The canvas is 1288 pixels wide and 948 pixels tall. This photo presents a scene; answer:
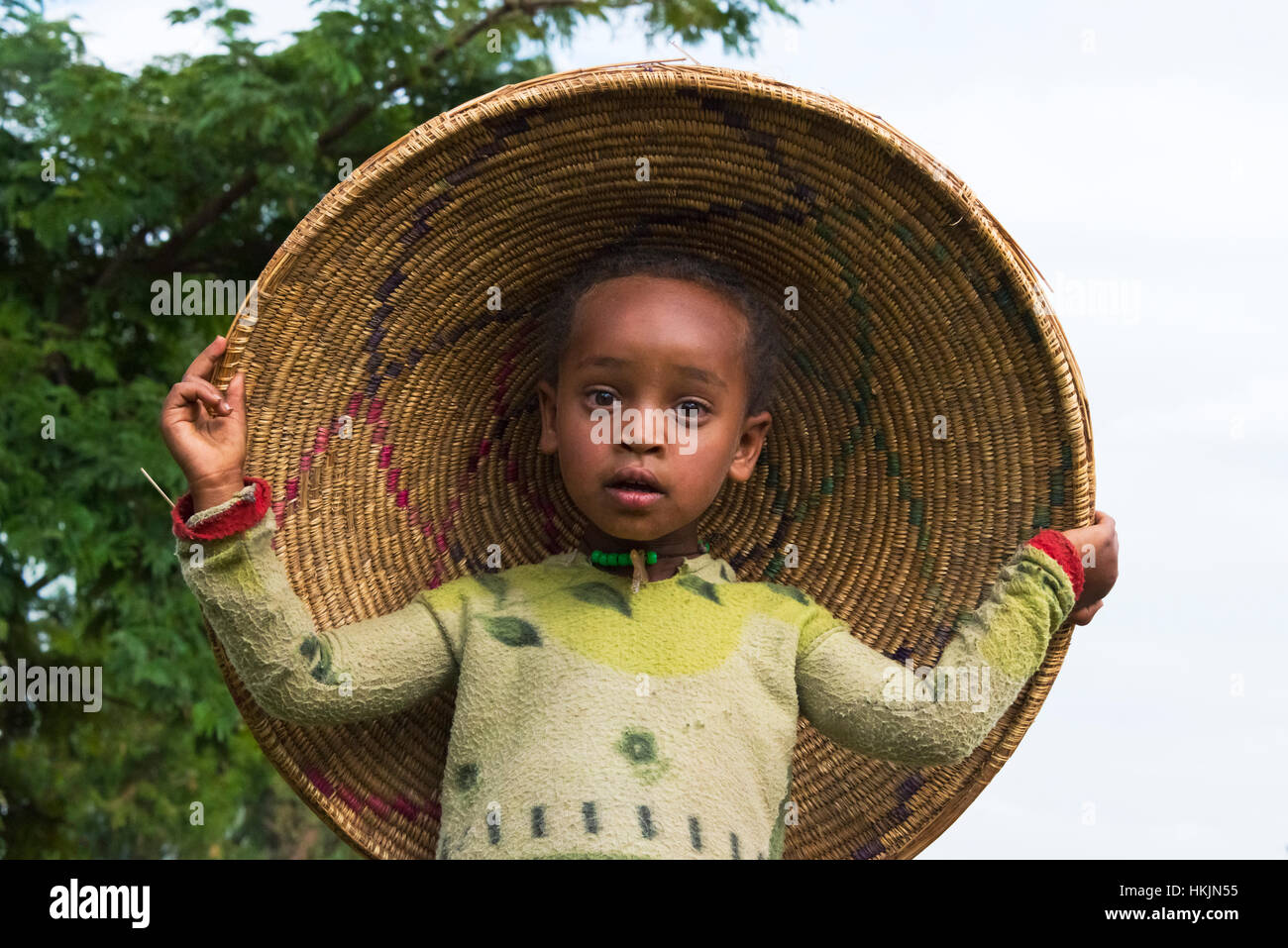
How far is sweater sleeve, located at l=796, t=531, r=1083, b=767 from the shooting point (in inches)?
76.5

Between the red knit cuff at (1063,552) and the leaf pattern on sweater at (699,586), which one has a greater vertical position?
the red knit cuff at (1063,552)

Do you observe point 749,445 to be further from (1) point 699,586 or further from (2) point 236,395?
(2) point 236,395

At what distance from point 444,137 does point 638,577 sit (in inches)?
26.7

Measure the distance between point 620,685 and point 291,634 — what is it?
448 millimetres

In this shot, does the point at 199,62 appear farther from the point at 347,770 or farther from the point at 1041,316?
the point at 1041,316

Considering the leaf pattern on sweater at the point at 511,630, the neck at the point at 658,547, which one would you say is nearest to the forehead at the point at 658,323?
the neck at the point at 658,547

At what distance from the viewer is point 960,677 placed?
6.38 ft

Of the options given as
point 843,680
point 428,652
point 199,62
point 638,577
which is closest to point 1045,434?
point 843,680

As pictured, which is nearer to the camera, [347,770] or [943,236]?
[943,236]

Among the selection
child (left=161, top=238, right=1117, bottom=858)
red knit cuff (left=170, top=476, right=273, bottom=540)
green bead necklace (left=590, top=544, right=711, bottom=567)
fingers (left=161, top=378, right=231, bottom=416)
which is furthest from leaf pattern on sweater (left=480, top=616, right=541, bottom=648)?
fingers (left=161, top=378, right=231, bottom=416)

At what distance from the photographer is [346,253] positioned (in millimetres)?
1963

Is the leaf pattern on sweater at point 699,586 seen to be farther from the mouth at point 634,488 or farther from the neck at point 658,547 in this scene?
the mouth at point 634,488

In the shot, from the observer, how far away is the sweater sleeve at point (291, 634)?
180 centimetres
